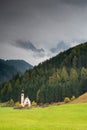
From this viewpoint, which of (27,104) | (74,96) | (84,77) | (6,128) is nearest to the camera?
(6,128)

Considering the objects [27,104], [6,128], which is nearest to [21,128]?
[6,128]

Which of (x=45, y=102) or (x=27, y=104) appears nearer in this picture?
(x=27, y=104)

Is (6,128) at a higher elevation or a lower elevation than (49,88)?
lower

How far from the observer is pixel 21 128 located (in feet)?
142

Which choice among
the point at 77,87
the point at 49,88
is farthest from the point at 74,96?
the point at 49,88

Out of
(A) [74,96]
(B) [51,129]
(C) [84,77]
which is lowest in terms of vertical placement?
(B) [51,129]

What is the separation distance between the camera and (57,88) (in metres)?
194

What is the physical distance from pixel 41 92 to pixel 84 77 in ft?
93.0

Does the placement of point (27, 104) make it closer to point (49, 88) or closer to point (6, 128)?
point (49, 88)

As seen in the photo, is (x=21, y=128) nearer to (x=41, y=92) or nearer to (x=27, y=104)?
(x=27, y=104)

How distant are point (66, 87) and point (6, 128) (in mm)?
150913

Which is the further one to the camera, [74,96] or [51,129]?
[74,96]

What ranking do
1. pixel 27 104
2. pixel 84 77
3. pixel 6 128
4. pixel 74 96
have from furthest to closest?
1. pixel 84 77
2. pixel 74 96
3. pixel 27 104
4. pixel 6 128

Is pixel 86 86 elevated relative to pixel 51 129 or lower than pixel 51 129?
elevated
